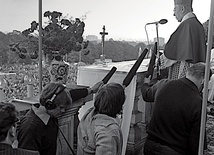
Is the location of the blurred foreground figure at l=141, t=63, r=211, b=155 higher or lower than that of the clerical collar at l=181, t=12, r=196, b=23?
lower

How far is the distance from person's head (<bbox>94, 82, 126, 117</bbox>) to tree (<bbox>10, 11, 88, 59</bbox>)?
25.6 inches

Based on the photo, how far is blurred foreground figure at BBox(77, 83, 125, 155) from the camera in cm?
143

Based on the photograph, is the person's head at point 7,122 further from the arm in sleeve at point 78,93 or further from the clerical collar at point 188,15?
the clerical collar at point 188,15

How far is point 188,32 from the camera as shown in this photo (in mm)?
2623

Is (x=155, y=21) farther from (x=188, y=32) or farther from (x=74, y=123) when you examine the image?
(x=74, y=123)

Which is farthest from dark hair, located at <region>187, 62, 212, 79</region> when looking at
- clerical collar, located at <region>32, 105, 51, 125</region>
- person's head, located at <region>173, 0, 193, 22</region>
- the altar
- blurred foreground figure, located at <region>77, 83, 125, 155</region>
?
person's head, located at <region>173, 0, 193, 22</region>

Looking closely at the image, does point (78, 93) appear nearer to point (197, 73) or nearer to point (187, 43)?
point (197, 73)

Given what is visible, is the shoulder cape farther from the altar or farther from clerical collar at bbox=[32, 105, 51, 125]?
clerical collar at bbox=[32, 105, 51, 125]

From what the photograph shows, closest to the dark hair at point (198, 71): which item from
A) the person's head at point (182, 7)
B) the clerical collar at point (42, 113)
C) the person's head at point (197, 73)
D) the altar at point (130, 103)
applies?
the person's head at point (197, 73)

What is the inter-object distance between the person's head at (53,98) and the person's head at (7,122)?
0.28 meters

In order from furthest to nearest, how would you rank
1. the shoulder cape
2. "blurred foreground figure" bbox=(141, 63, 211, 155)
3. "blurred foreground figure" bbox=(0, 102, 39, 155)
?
1. the shoulder cape
2. "blurred foreground figure" bbox=(141, 63, 211, 155)
3. "blurred foreground figure" bbox=(0, 102, 39, 155)

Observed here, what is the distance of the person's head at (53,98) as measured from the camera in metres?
1.52

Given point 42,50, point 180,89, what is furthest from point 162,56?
point 42,50

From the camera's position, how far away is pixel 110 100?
1514mm
